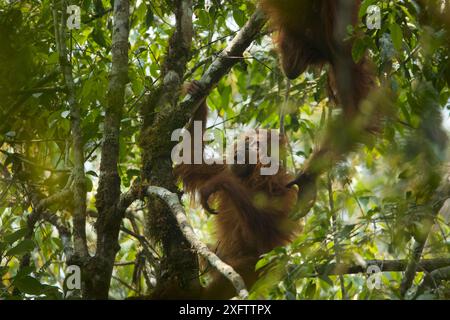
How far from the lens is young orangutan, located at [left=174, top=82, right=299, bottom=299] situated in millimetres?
5645

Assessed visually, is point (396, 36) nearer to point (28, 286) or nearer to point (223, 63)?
point (223, 63)

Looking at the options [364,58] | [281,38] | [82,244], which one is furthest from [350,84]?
[82,244]

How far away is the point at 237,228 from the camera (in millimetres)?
5922

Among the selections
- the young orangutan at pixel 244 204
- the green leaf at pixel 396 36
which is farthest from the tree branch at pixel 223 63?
the green leaf at pixel 396 36

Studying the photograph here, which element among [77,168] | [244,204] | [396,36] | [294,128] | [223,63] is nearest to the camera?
[396,36]

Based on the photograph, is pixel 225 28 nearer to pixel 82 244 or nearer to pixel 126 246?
pixel 126 246

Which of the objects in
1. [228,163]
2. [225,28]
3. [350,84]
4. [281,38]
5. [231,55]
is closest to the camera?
[231,55]

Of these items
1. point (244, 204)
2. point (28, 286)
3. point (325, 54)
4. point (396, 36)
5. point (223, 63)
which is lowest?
point (28, 286)

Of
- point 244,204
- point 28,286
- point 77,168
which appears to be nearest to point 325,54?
point 244,204

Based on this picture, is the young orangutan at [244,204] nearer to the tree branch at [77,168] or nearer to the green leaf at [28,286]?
the tree branch at [77,168]

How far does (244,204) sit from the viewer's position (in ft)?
18.8

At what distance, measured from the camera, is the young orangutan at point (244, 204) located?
18.5 feet

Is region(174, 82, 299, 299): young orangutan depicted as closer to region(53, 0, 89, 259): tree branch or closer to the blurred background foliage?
the blurred background foliage
